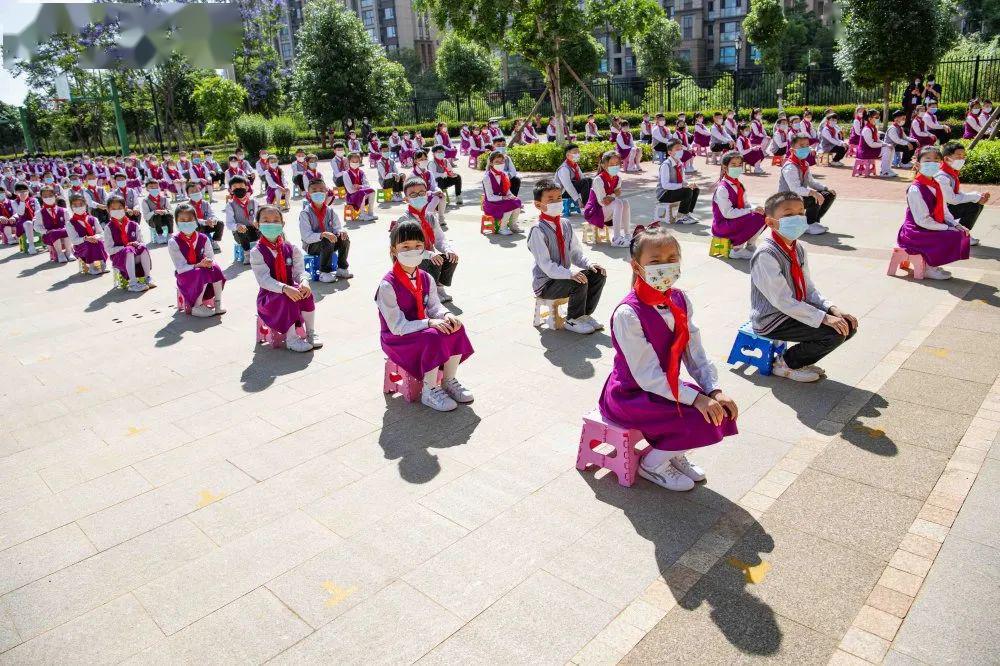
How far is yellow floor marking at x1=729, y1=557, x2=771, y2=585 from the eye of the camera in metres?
3.52

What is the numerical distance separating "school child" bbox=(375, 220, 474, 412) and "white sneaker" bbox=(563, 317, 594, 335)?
1.82 meters

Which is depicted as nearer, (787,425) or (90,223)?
(787,425)

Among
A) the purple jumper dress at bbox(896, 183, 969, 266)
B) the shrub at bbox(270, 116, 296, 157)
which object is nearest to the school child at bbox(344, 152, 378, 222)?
the purple jumper dress at bbox(896, 183, 969, 266)

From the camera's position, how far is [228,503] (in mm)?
4480

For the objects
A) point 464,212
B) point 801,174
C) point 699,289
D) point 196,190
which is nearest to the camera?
point 699,289

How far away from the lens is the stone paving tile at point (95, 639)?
3.25m

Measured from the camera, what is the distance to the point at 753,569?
3.58 meters

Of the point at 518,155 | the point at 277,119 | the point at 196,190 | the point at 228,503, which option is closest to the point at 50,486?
the point at 228,503

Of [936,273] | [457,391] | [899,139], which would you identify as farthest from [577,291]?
[899,139]

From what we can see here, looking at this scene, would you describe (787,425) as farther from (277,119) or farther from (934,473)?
(277,119)

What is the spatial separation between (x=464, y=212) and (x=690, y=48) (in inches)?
2134

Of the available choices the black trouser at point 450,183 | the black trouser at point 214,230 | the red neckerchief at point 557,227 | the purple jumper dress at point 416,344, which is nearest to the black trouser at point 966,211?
the red neckerchief at point 557,227

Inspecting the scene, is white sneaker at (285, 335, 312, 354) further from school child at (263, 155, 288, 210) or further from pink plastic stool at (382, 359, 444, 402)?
school child at (263, 155, 288, 210)

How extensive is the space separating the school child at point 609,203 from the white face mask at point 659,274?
684 centimetres
